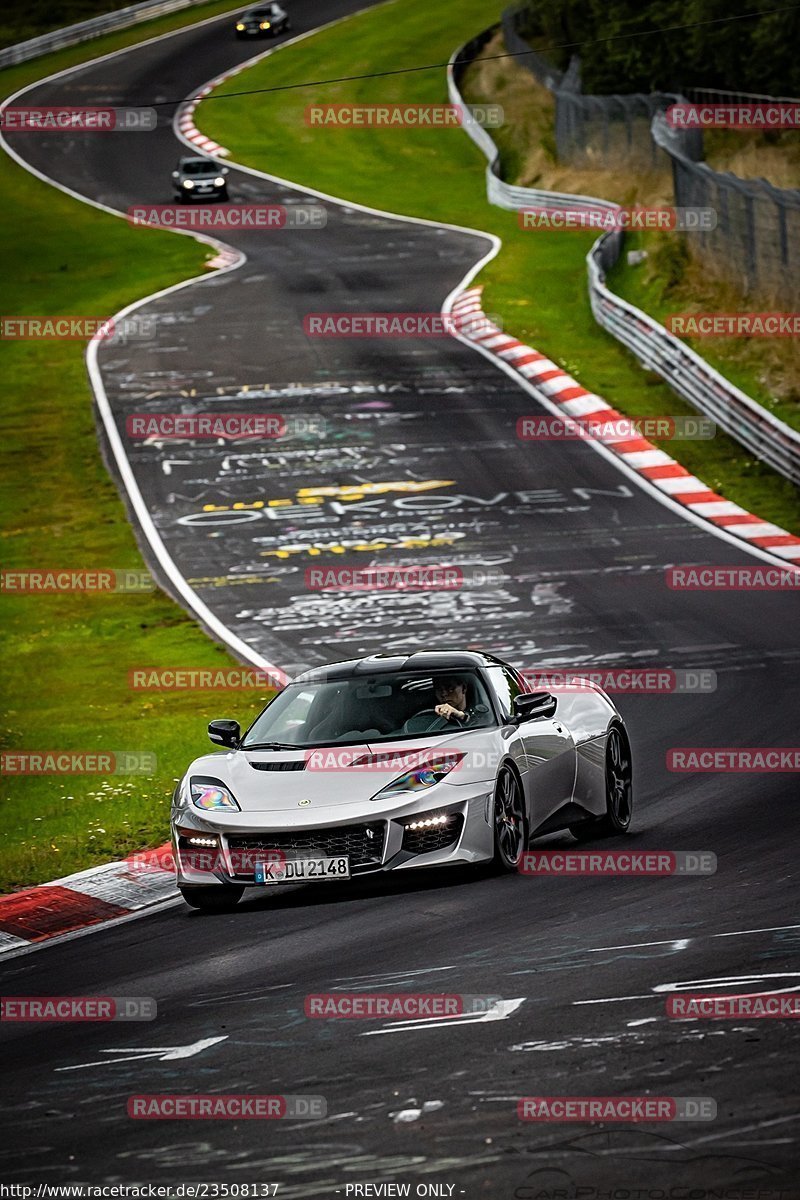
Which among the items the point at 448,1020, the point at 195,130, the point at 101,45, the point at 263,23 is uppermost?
the point at 448,1020

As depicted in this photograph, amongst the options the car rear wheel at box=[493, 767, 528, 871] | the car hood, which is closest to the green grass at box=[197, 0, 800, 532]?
the car rear wheel at box=[493, 767, 528, 871]

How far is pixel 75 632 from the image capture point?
22.4 metres

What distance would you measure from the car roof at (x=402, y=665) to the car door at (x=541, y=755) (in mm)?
174

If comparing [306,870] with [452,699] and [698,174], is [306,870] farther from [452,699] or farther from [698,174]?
[698,174]

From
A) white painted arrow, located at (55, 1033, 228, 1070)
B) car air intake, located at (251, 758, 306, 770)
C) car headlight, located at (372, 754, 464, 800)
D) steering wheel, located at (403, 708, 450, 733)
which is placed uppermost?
white painted arrow, located at (55, 1033, 228, 1070)

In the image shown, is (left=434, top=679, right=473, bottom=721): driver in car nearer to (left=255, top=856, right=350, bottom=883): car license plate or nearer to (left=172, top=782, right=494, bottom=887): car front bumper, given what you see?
(left=172, top=782, right=494, bottom=887): car front bumper

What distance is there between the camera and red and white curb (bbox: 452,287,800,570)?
2389cm

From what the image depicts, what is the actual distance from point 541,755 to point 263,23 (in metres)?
72.4

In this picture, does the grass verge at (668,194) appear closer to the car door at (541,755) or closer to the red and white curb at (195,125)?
the red and white curb at (195,125)

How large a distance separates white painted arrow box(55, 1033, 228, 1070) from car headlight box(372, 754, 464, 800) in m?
2.74

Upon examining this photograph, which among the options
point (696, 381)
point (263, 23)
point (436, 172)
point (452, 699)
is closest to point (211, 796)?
point (452, 699)

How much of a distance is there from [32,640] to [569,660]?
6720 millimetres

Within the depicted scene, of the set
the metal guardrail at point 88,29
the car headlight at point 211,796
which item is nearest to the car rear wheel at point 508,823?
the car headlight at point 211,796

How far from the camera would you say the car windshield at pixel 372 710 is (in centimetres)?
1147
